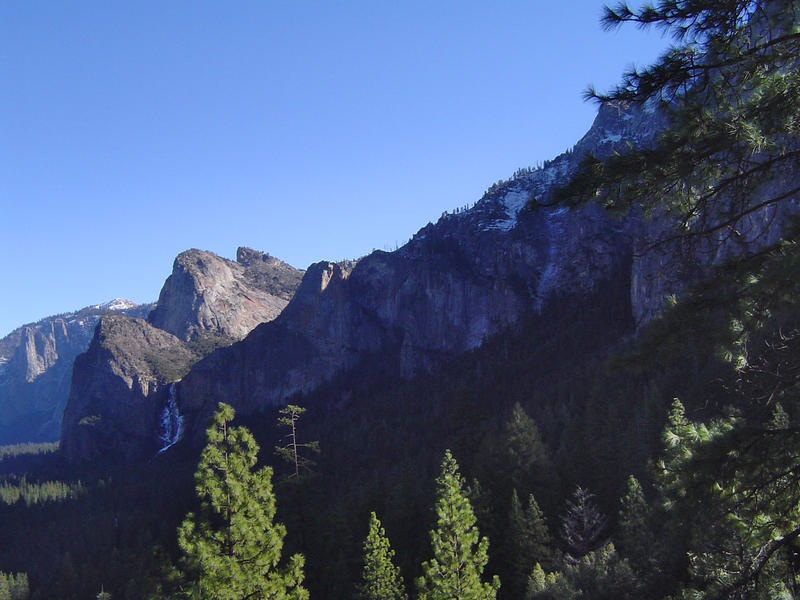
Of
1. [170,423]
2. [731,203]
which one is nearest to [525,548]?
[731,203]

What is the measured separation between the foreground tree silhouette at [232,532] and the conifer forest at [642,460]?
57mm

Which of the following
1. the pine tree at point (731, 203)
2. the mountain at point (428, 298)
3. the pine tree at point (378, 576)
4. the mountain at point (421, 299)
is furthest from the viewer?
the mountain at point (421, 299)

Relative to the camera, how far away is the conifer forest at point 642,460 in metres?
6.76

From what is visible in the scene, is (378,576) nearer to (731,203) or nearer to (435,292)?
(731,203)

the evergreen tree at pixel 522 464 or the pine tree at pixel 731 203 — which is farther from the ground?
the pine tree at pixel 731 203

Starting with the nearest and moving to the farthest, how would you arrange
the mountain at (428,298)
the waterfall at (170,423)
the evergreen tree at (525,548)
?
the evergreen tree at (525,548), the mountain at (428,298), the waterfall at (170,423)

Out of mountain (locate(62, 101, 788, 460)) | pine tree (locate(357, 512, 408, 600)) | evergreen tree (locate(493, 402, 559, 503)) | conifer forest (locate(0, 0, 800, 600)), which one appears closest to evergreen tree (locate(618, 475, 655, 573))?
conifer forest (locate(0, 0, 800, 600))

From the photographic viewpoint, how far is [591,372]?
75.1 m

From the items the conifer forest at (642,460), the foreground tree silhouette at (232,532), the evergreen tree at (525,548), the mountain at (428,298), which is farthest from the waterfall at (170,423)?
the foreground tree silhouette at (232,532)

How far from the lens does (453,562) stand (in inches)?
850

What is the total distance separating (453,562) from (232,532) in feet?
31.6

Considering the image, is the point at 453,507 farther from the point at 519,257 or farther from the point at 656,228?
the point at 519,257

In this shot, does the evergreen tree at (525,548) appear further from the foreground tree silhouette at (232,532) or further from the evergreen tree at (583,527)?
the foreground tree silhouette at (232,532)

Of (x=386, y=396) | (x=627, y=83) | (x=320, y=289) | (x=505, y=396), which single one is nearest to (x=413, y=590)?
(x=627, y=83)
